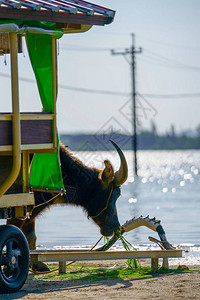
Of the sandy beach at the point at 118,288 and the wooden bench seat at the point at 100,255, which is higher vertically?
the wooden bench seat at the point at 100,255

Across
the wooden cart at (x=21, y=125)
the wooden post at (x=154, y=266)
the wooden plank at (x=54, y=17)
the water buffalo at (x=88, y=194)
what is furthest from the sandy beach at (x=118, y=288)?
the wooden plank at (x=54, y=17)

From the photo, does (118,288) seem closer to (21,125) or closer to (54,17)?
(21,125)

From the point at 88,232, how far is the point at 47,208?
332 inches

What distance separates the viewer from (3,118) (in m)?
10.2

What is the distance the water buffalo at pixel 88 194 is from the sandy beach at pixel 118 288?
71.5 inches

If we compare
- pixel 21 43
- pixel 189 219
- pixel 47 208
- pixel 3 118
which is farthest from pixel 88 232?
pixel 3 118

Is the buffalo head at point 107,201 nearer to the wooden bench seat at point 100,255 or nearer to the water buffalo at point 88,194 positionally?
the water buffalo at point 88,194

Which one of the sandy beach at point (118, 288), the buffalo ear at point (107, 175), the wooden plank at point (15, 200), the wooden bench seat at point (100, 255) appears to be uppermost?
the buffalo ear at point (107, 175)

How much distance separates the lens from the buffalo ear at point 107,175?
13461 millimetres

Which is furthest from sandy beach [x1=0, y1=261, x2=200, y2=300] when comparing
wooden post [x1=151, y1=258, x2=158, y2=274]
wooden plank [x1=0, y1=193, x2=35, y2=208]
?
wooden plank [x1=0, y1=193, x2=35, y2=208]

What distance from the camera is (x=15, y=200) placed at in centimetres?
1088

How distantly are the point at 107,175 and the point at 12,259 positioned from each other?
3.65 m

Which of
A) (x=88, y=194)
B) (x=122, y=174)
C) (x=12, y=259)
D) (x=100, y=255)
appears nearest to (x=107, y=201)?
(x=88, y=194)

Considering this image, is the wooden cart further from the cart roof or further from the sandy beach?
the sandy beach
